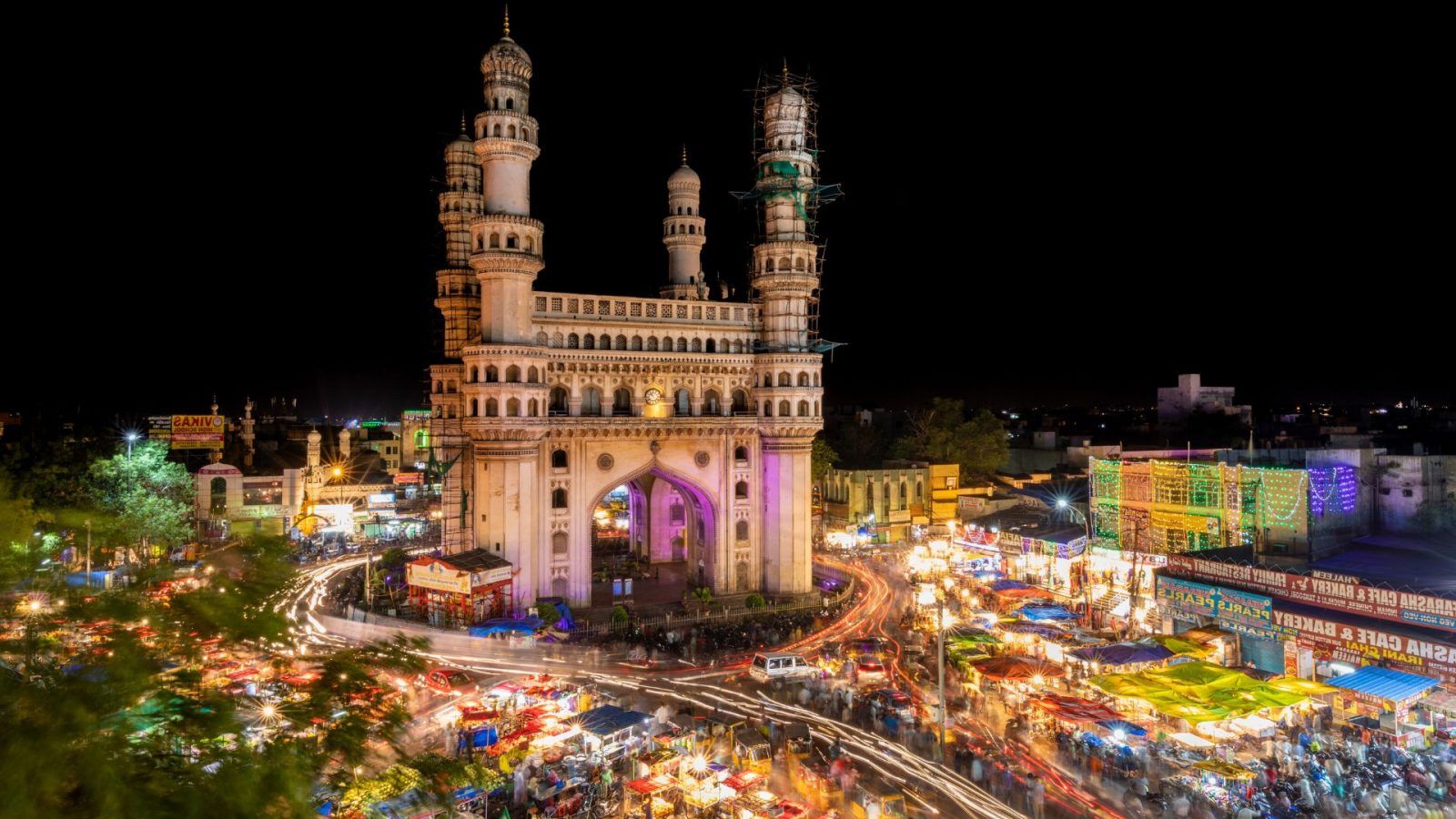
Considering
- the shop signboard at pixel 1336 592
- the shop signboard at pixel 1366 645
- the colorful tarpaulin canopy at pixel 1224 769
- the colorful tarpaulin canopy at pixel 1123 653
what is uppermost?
the shop signboard at pixel 1336 592

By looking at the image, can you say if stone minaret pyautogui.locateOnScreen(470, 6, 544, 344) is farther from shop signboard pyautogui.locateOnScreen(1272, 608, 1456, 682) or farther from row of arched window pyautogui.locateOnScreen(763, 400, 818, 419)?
shop signboard pyautogui.locateOnScreen(1272, 608, 1456, 682)

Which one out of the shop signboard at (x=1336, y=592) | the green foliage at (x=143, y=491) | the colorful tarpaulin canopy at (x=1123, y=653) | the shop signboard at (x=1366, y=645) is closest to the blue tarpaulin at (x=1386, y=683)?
the shop signboard at (x=1366, y=645)

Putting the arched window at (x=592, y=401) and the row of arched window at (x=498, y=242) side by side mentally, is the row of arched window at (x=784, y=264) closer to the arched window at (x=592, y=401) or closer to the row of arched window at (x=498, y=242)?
the arched window at (x=592, y=401)

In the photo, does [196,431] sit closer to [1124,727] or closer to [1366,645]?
[1124,727]

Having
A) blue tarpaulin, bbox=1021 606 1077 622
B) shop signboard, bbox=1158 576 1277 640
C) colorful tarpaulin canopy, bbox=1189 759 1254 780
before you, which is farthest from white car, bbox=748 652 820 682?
shop signboard, bbox=1158 576 1277 640

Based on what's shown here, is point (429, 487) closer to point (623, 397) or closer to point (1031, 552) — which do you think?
point (623, 397)
